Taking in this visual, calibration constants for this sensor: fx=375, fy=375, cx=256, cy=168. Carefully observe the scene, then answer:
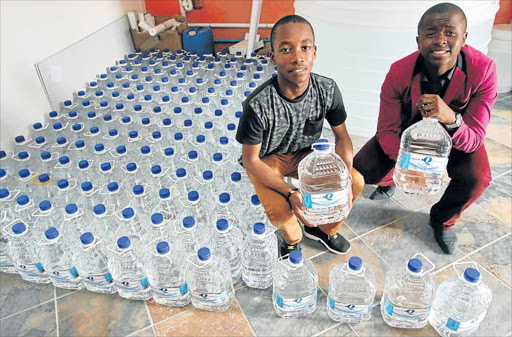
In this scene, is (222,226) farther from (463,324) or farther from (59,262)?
A: (463,324)

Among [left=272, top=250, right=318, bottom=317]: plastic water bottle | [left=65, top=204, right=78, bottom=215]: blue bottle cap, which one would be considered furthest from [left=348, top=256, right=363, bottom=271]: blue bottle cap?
[left=65, top=204, right=78, bottom=215]: blue bottle cap

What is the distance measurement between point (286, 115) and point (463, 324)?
857 millimetres

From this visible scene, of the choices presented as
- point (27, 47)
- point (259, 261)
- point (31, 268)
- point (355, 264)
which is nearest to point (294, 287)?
point (259, 261)

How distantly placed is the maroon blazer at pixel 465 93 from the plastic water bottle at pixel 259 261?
0.63m

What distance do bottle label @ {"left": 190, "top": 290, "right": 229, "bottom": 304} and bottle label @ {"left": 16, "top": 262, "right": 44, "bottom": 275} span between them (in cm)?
59

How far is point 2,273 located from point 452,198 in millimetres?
1815

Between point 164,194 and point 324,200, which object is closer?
point 324,200

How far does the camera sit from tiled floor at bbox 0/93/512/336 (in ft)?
4.17

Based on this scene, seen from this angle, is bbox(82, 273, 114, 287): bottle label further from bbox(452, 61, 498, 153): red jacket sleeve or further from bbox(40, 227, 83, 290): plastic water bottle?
bbox(452, 61, 498, 153): red jacket sleeve

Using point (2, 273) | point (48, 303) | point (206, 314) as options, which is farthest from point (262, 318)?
point (2, 273)

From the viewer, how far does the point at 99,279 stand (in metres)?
1.35

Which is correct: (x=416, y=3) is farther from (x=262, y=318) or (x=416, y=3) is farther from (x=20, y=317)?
(x=20, y=317)

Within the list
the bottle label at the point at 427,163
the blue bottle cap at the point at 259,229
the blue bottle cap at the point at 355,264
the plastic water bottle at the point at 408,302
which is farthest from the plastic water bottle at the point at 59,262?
the bottle label at the point at 427,163

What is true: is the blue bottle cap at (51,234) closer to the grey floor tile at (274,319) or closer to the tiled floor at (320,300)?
the tiled floor at (320,300)
